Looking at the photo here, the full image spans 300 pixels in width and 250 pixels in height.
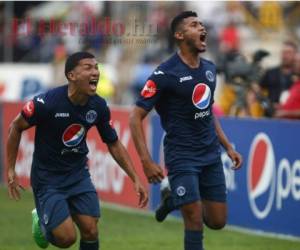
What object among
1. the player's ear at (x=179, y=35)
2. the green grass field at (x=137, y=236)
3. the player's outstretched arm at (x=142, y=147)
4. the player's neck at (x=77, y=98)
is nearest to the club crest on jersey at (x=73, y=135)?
the player's neck at (x=77, y=98)

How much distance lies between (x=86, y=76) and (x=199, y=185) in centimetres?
153

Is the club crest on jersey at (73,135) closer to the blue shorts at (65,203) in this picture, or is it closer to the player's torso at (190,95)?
the blue shorts at (65,203)

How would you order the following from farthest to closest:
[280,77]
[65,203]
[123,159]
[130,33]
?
[130,33]
[280,77]
[123,159]
[65,203]

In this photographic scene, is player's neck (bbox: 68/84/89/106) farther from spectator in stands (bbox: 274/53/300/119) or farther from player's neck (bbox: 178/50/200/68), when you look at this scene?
spectator in stands (bbox: 274/53/300/119)

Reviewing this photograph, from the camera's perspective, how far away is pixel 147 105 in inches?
412

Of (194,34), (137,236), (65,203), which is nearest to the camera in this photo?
(65,203)

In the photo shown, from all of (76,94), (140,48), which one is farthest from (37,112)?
(140,48)

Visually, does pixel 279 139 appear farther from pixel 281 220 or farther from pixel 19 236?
pixel 19 236

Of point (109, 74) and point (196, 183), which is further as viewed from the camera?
point (109, 74)

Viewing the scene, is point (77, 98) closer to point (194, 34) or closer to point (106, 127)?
point (106, 127)

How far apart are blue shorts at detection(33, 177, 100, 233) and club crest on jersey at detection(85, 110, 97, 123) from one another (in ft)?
1.78

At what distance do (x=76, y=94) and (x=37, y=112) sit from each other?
39cm

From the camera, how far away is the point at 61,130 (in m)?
10.2

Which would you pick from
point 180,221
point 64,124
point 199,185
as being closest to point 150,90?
point 64,124
